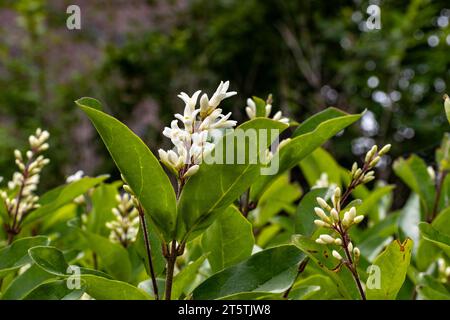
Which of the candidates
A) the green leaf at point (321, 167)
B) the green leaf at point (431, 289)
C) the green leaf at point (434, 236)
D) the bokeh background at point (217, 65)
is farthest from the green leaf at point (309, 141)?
the bokeh background at point (217, 65)

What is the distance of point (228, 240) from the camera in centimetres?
75

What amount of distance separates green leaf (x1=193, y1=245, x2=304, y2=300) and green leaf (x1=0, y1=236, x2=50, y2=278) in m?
0.25

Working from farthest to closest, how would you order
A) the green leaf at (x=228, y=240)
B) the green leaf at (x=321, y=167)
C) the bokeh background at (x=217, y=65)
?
the bokeh background at (x=217, y=65)
the green leaf at (x=321, y=167)
the green leaf at (x=228, y=240)

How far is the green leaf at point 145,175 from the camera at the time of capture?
2.11 ft

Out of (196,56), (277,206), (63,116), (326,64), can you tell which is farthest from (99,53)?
Answer: (277,206)

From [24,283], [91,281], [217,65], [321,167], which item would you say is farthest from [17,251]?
[217,65]

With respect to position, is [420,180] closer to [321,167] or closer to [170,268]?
[321,167]

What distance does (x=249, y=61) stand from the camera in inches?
216

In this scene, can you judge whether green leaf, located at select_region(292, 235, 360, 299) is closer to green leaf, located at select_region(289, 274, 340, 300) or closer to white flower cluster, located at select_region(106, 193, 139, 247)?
green leaf, located at select_region(289, 274, 340, 300)

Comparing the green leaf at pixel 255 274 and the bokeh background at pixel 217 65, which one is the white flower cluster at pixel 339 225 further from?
the bokeh background at pixel 217 65

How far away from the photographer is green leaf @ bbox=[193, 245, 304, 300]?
2.27 ft

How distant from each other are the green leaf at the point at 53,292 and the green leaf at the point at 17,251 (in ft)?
0.25

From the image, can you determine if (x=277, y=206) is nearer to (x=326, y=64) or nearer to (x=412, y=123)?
(x=412, y=123)
